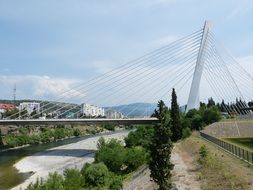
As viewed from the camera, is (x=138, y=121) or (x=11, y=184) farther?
(x=138, y=121)

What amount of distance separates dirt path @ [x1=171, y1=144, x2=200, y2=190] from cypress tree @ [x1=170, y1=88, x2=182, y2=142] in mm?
21897

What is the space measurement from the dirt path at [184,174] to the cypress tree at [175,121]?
21.9 meters

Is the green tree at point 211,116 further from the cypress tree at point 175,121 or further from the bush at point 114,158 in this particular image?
the bush at point 114,158

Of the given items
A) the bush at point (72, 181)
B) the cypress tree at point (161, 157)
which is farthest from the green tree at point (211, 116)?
the cypress tree at point (161, 157)

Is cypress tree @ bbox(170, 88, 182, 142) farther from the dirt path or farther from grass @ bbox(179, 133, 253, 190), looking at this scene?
grass @ bbox(179, 133, 253, 190)

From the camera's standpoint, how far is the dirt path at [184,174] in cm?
2447

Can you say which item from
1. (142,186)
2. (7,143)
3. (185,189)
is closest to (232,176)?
(185,189)

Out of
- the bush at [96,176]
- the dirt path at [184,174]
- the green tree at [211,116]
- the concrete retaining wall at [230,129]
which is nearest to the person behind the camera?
the dirt path at [184,174]

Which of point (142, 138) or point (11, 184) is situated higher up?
point (142, 138)

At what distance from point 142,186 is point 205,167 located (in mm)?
4903

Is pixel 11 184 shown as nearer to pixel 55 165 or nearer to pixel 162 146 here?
pixel 55 165

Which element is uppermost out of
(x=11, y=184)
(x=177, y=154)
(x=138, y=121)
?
(x=138, y=121)

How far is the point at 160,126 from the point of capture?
→ 22.9 meters

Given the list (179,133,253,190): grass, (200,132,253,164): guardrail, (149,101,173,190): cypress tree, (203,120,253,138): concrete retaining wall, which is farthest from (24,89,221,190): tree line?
(200,132,253,164): guardrail
